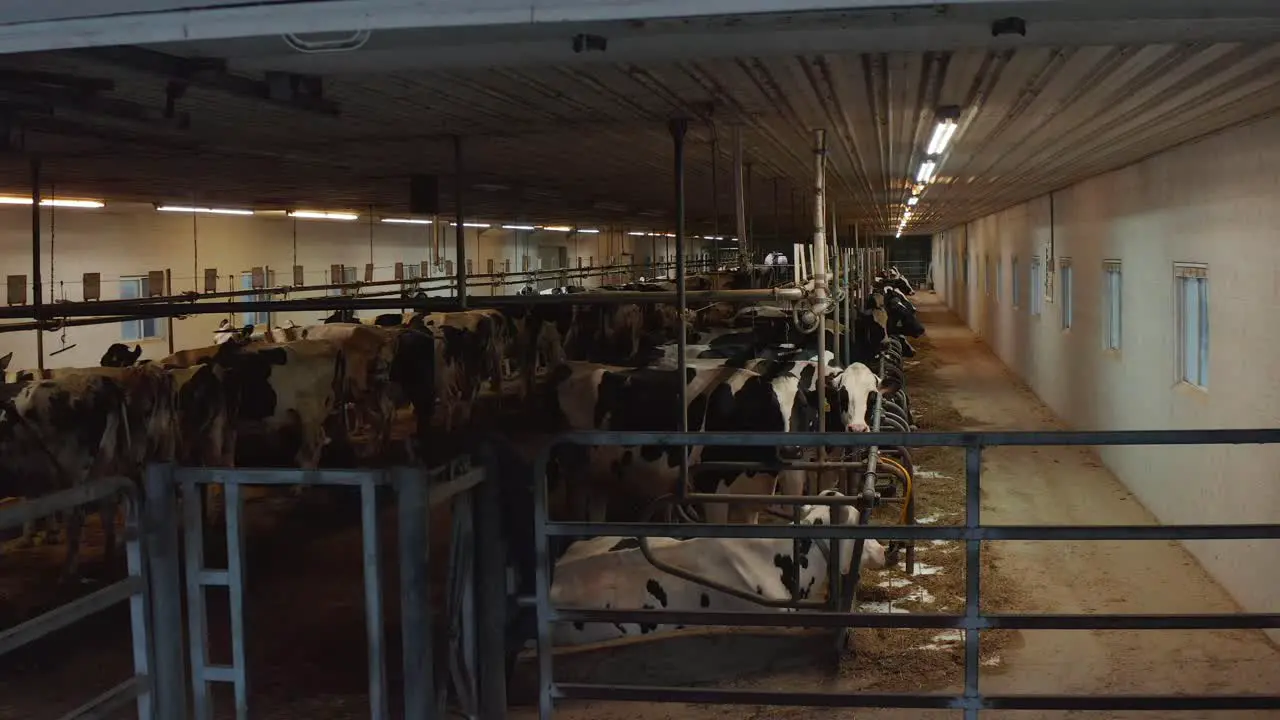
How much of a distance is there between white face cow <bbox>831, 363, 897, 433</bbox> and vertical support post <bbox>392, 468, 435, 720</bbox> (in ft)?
21.5

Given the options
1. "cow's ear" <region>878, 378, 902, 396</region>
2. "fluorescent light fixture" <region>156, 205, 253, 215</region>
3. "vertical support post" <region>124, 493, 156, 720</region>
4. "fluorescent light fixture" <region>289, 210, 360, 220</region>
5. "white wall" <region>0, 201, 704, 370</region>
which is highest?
"fluorescent light fixture" <region>289, 210, 360, 220</region>

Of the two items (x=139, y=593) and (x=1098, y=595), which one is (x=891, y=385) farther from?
(x=139, y=593)

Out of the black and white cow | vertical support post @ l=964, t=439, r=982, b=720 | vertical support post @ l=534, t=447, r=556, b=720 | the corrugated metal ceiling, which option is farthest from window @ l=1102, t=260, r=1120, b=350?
vertical support post @ l=534, t=447, r=556, b=720

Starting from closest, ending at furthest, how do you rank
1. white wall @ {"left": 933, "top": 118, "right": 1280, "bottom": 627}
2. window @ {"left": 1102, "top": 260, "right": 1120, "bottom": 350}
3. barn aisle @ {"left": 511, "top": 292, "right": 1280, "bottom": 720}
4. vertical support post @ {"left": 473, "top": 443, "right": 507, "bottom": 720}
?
vertical support post @ {"left": 473, "top": 443, "right": 507, "bottom": 720}, barn aisle @ {"left": 511, "top": 292, "right": 1280, "bottom": 720}, white wall @ {"left": 933, "top": 118, "right": 1280, "bottom": 627}, window @ {"left": 1102, "top": 260, "right": 1120, "bottom": 350}

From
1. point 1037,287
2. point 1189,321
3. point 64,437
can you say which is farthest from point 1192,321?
point 1037,287

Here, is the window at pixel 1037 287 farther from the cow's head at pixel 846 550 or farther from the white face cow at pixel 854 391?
the cow's head at pixel 846 550

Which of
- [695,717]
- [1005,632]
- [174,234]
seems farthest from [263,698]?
[174,234]

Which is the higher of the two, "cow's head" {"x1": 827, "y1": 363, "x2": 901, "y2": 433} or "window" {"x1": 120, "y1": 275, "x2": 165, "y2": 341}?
"window" {"x1": 120, "y1": 275, "x2": 165, "y2": 341}

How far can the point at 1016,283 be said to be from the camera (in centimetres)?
2105

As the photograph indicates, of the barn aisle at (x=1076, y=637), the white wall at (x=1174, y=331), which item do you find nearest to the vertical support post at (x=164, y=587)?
the barn aisle at (x=1076, y=637)

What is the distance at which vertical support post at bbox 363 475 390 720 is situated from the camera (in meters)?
3.13

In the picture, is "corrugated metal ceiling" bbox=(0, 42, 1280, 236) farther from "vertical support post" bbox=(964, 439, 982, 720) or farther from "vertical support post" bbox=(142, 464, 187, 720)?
"vertical support post" bbox=(964, 439, 982, 720)

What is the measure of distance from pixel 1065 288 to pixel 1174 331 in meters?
6.21

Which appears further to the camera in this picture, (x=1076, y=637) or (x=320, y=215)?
(x=320, y=215)
